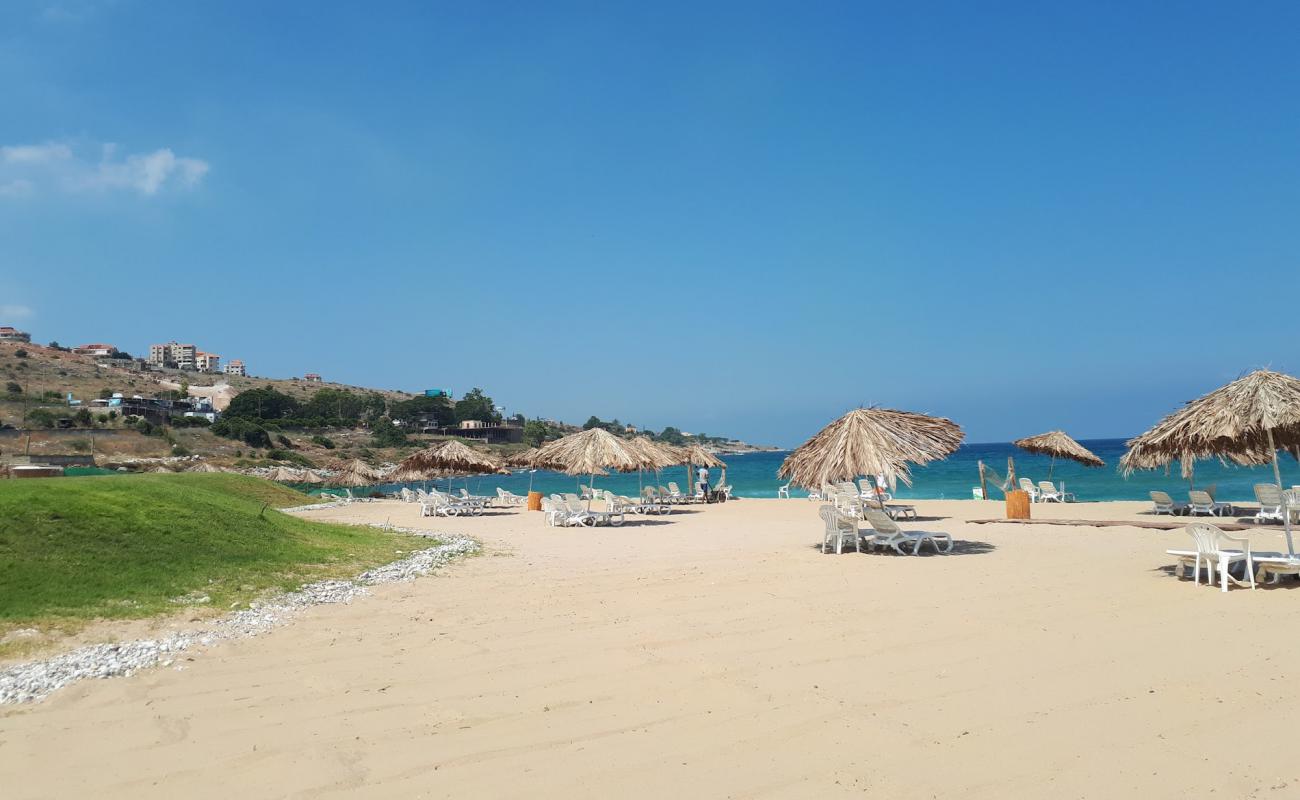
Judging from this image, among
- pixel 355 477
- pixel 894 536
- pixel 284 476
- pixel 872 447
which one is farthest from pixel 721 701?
pixel 284 476

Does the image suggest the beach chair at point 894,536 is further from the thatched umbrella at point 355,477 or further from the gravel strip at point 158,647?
the thatched umbrella at point 355,477

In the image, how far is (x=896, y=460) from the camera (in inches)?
432

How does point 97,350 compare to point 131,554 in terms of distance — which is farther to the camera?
point 97,350

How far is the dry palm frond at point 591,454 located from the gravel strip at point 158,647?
9333mm

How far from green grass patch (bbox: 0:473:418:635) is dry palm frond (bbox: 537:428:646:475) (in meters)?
7.64

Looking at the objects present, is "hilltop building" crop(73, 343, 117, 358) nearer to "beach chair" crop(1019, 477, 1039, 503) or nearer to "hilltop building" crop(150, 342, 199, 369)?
"hilltop building" crop(150, 342, 199, 369)

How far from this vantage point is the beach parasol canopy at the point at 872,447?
11016mm

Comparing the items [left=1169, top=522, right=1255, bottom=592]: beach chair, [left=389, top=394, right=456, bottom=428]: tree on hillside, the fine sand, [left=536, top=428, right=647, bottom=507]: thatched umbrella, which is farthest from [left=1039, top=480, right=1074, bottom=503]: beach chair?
[left=389, top=394, right=456, bottom=428]: tree on hillside

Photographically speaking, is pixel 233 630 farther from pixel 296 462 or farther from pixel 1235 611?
pixel 296 462

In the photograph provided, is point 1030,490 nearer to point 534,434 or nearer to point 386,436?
point 386,436

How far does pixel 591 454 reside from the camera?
18.8 metres

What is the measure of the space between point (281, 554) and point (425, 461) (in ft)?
45.6

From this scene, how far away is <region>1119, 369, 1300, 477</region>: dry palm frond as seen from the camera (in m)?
7.76

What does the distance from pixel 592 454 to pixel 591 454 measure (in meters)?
0.02
